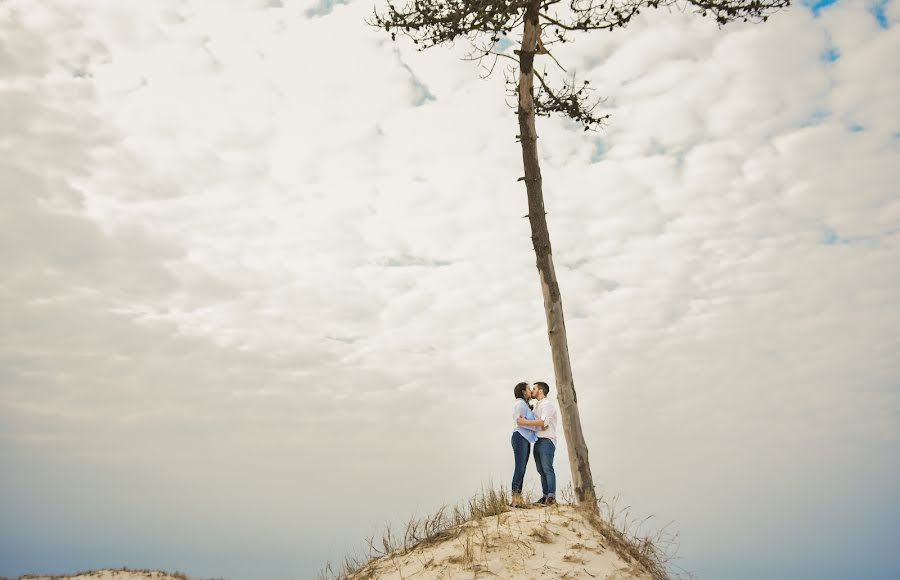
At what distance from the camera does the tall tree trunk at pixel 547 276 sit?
33.9 ft

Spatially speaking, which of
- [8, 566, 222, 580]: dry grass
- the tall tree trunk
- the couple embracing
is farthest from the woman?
[8, 566, 222, 580]: dry grass

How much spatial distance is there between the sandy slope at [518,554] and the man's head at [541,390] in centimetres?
195

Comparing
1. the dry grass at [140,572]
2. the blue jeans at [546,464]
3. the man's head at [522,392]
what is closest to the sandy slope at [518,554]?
the blue jeans at [546,464]

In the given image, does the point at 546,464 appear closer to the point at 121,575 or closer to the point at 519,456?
the point at 519,456

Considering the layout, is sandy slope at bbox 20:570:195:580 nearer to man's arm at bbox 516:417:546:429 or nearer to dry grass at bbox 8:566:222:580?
dry grass at bbox 8:566:222:580

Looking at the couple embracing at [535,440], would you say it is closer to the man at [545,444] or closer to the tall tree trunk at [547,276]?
the man at [545,444]

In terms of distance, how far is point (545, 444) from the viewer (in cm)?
1005

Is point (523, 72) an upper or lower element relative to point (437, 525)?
upper

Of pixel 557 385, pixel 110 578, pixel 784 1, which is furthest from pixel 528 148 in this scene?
pixel 110 578

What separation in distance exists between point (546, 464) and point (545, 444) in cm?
30

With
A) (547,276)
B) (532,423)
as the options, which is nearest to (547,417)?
(532,423)

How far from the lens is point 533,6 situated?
12.1 meters

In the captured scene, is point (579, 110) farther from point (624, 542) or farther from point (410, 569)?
point (410, 569)

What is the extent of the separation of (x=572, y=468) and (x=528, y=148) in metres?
5.54
